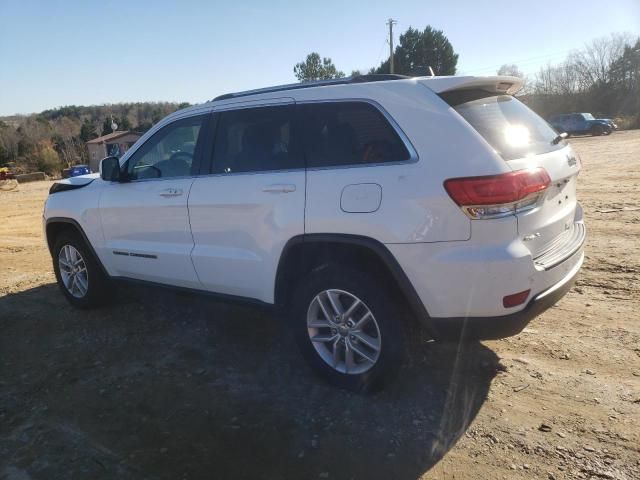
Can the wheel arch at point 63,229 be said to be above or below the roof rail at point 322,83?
below

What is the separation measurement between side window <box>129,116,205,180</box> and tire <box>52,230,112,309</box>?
1150mm

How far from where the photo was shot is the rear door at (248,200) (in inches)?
135

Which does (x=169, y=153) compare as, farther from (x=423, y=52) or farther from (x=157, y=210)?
(x=423, y=52)

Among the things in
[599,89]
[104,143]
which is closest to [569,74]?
[599,89]

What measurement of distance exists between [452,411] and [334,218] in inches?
53.7

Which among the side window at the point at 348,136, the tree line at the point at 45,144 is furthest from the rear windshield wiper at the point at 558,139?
the tree line at the point at 45,144

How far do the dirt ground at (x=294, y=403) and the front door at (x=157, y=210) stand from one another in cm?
64

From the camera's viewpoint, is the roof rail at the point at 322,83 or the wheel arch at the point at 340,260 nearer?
the wheel arch at the point at 340,260

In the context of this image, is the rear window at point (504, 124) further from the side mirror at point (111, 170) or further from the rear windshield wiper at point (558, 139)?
the side mirror at point (111, 170)

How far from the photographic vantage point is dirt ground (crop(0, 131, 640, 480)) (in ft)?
9.02

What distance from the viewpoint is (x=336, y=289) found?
324 cm

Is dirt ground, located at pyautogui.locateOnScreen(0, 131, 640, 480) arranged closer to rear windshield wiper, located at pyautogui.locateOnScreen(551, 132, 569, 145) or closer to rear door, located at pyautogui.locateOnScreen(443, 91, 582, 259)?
rear door, located at pyautogui.locateOnScreen(443, 91, 582, 259)

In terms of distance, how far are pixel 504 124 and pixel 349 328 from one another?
158 centimetres

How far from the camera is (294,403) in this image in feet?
10.9
